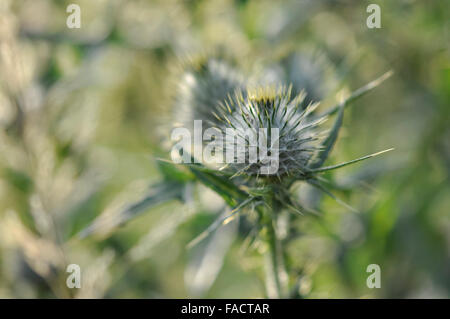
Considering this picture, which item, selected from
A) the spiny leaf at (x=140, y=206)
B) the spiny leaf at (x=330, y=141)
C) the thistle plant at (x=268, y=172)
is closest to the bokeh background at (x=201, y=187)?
the spiny leaf at (x=140, y=206)

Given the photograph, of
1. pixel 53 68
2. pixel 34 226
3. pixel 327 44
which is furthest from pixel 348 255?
pixel 53 68

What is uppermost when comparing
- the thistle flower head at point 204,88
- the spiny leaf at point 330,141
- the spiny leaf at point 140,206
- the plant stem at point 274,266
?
the thistle flower head at point 204,88

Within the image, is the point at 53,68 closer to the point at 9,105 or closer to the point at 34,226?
the point at 9,105

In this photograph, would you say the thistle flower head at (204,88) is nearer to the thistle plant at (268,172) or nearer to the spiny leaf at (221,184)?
the thistle plant at (268,172)

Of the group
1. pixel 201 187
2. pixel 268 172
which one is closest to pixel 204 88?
pixel 201 187

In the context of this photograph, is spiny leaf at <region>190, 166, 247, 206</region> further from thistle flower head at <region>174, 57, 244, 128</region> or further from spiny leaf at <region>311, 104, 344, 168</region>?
Answer: thistle flower head at <region>174, 57, 244, 128</region>
